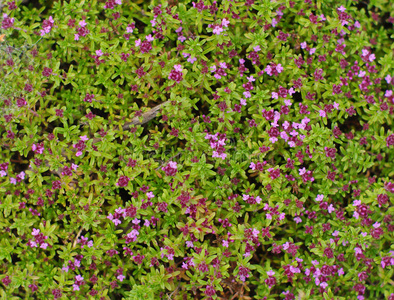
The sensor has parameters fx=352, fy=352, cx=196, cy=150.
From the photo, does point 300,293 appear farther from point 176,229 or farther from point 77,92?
point 77,92

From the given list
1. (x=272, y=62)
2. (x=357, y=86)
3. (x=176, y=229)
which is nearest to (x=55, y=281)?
(x=176, y=229)

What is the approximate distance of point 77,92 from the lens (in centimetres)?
456

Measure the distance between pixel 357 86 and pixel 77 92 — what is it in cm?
372

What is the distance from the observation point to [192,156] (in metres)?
4.37

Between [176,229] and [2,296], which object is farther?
[176,229]

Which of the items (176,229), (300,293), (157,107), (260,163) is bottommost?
(300,293)

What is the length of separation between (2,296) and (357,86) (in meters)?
5.16

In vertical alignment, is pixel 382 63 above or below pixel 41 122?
above

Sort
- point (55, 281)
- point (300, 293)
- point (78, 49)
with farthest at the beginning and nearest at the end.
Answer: point (78, 49), point (55, 281), point (300, 293)

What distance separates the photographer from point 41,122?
4695mm

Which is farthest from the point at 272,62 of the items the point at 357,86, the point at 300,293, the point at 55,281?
the point at 55,281

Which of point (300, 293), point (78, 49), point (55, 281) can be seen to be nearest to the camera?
point (300, 293)

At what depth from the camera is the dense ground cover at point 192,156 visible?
4.15 m

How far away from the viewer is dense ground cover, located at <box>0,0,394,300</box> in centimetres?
415
